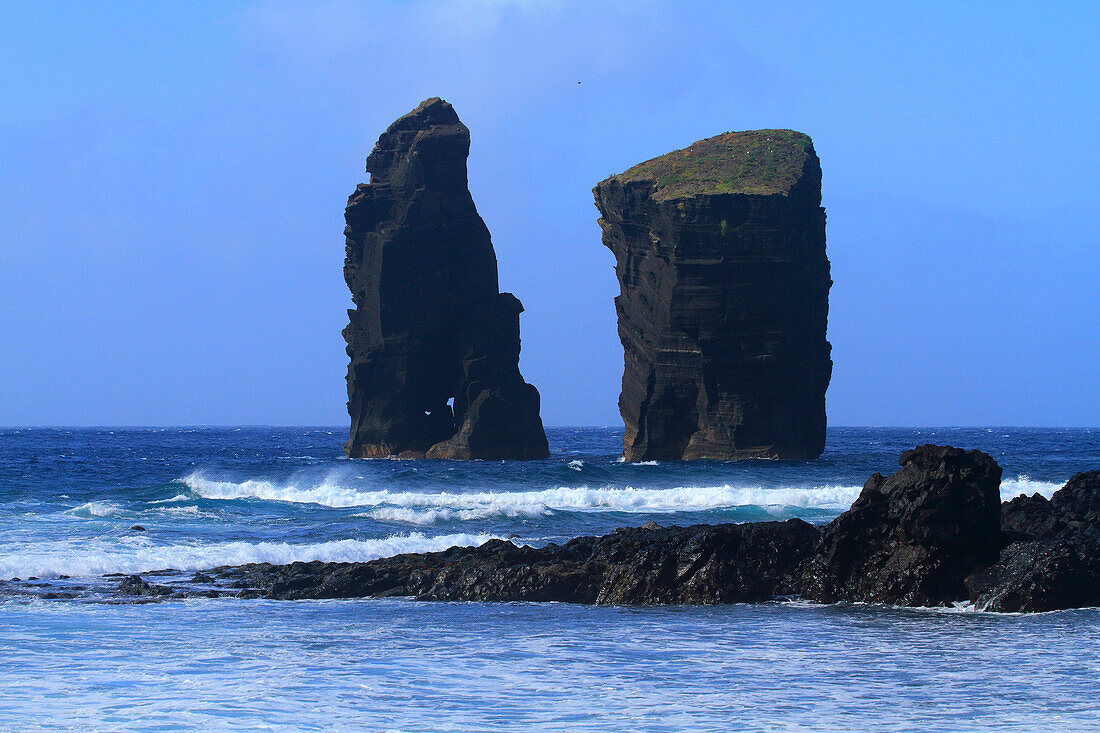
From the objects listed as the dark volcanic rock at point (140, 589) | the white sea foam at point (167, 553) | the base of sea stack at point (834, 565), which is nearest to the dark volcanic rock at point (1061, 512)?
the base of sea stack at point (834, 565)

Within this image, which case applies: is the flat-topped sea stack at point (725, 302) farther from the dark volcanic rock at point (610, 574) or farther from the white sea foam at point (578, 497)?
the dark volcanic rock at point (610, 574)

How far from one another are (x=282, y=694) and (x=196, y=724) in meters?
1.07

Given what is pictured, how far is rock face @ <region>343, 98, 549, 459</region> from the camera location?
64500mm

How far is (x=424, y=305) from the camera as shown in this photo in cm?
6569

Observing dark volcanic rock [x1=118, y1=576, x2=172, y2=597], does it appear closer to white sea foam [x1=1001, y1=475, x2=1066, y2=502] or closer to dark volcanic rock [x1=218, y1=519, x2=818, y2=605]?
dark volcanic rock [x1=218, y1=519, x2=818, y2=605]

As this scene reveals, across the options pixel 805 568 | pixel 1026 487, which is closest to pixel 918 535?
pixel 805 568

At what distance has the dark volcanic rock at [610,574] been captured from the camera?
14594 mm

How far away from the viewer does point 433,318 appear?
66.1 m

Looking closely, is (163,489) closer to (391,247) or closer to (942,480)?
(942,480)

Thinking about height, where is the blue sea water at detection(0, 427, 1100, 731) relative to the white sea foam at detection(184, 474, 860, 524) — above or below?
above

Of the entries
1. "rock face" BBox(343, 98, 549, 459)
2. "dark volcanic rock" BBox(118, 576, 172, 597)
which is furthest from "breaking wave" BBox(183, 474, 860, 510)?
"rock face" BBox(343, 98, 549, 459)

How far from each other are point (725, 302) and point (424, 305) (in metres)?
20.6

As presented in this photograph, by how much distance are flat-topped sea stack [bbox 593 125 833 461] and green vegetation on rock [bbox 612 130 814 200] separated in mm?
110

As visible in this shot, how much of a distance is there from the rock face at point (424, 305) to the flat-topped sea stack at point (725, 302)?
29.4 feet
